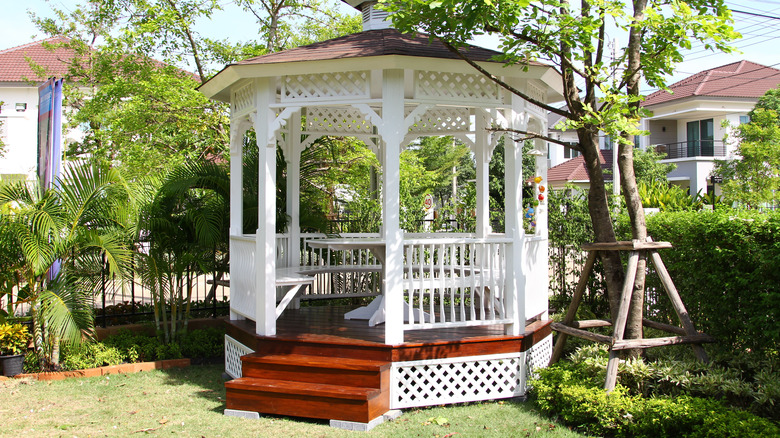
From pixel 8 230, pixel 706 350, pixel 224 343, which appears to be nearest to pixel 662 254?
pixel 706 350

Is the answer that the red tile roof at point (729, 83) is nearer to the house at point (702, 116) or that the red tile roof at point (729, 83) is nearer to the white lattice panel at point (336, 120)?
the house at point (702, 116)

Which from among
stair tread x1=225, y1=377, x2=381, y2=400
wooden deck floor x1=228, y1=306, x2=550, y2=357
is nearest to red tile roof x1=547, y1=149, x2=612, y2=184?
wooden deck floor x1=228, y1=306, x2=550, y2=357

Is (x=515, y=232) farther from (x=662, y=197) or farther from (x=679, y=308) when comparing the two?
(x=662, y=197)

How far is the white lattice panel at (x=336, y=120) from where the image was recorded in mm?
8836

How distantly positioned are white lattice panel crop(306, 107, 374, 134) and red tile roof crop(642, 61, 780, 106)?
2488 cm

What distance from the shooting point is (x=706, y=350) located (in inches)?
223

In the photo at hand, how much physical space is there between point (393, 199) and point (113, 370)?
13.6 feet

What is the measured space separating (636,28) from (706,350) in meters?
3.00

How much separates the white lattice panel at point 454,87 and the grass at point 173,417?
305cm

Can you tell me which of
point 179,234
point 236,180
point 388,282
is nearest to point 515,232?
point 388,282

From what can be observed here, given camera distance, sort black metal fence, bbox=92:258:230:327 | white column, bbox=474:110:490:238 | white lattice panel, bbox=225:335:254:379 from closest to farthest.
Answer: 1. white lattice panel, bbox=225:335:254:379
2. black metal fence, bbox=92:258:230:327
3. white column, bbox=474:110:490:238

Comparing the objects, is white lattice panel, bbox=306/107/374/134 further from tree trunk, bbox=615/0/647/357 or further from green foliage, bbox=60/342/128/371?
tree trunk, bbox=615/0/647/357

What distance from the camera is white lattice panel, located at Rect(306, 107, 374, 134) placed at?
884 centimetres

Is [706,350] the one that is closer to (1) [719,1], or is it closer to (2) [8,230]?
(1) [719,1]
